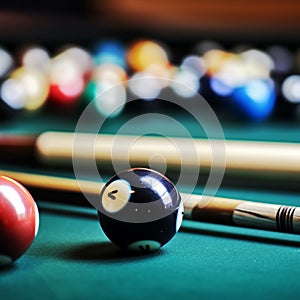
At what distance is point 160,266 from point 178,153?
124 cm

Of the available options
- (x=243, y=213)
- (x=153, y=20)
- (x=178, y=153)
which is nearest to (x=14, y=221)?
(x=243, y=213)

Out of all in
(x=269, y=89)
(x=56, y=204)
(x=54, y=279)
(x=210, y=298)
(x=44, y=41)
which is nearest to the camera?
(x=210, y=298)

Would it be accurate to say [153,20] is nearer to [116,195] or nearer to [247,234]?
[247,234]

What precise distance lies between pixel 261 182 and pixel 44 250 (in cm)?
116

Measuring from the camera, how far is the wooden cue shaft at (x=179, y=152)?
277cm

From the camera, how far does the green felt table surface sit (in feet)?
5.09

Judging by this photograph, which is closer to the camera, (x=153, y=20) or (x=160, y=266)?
(x=160, y=266)

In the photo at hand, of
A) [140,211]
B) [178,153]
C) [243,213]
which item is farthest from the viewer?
[178,153]

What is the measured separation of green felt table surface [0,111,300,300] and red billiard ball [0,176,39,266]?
0.06 metres

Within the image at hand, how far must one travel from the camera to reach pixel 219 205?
2.15m

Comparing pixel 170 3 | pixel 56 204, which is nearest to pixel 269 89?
pixel 56 204

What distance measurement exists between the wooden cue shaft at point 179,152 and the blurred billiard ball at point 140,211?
0.94m

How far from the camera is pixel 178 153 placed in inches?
116

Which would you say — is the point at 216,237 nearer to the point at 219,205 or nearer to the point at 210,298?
the point at 219,205
